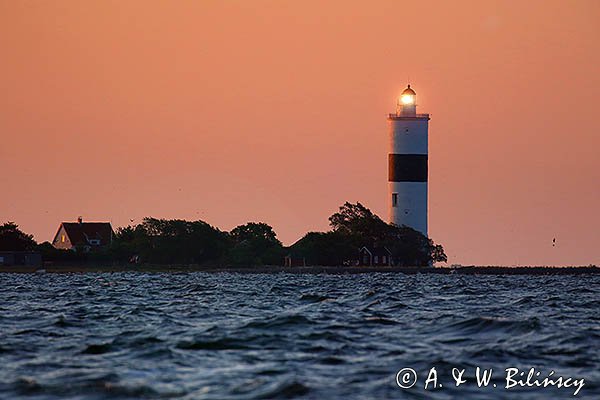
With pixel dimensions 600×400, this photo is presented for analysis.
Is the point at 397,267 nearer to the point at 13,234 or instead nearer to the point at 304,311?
the point at 13,234

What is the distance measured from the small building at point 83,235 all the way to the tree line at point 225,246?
11.3 ft

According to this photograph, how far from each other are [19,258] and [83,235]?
14.8m

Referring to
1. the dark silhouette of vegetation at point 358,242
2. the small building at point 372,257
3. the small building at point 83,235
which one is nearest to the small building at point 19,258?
the small building at point 83,235

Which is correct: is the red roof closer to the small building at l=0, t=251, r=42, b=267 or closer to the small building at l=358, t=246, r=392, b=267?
the small building at l=0, t=251, r=42, b=267

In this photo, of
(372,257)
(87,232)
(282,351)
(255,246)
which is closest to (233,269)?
(255,246)

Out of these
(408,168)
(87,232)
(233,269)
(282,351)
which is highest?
(408,168)

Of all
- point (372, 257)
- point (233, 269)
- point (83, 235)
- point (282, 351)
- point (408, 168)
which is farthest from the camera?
point (83, 235)

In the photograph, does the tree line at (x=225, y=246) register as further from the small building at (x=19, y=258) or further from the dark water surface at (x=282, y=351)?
the dark water surface at (x=282, y=351)

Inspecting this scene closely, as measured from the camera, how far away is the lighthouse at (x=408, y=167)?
97.2 m

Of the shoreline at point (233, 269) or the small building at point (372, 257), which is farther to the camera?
the small building at point (372, 257)

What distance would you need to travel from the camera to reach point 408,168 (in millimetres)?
97125

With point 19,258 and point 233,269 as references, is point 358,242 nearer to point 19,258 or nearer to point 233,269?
point 233,269

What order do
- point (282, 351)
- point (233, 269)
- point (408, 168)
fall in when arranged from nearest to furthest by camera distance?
point (282, 351) → point (408, 168) → point (233, 269)

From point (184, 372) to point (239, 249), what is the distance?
97.0 m
